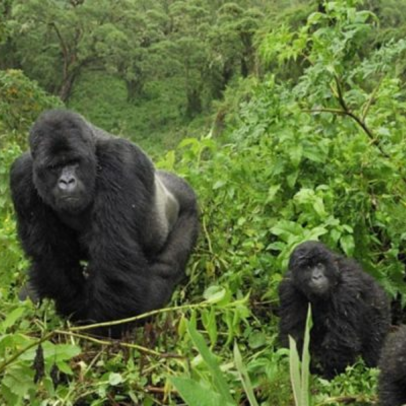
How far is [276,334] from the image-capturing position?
3.68m

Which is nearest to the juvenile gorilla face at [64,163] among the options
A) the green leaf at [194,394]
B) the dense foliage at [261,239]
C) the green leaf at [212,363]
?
the dense foliage at [261,239]

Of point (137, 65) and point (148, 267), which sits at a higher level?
point (148, 267)

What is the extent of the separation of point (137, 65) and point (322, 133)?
30.5m

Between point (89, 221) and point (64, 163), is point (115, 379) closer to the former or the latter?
point (89, 221)

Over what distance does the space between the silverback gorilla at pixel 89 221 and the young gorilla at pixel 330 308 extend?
1.96 feet

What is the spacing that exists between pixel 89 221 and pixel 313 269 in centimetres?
98

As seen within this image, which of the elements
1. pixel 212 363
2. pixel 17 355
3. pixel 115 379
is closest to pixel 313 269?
pixel 115 379

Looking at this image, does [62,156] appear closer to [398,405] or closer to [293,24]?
[398,405]

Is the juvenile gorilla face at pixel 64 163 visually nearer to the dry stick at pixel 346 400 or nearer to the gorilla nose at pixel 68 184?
the gorilla nose at pixel 68 184

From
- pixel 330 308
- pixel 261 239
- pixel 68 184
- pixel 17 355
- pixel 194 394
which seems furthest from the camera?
pixel 261 239

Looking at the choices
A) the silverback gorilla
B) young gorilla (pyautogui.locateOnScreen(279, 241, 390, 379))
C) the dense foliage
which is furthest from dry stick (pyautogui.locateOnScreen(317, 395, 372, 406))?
the silverback gorilla

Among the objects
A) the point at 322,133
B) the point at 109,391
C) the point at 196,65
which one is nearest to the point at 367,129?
the point at 322,133

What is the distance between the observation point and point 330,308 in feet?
11.8

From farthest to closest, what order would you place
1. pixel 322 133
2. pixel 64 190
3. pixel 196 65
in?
pixel 196 65 < pixel 322 133 < pixel 64 190
